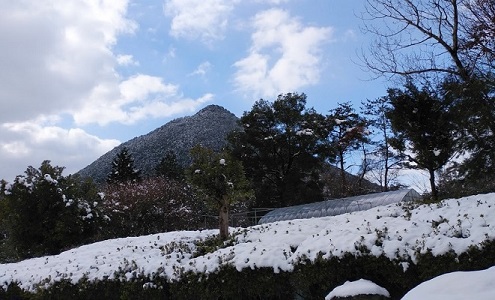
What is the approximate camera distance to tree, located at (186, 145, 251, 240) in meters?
12.1

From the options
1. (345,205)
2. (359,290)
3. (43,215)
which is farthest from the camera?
(345,205)

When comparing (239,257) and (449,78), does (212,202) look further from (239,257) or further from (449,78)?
(449,78)

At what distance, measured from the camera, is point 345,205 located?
21.8 m

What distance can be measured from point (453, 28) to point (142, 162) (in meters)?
50.4

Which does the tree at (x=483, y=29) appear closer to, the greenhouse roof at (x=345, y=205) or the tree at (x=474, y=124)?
the tree at (x=474, y=124)

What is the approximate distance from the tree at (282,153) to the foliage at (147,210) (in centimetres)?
551

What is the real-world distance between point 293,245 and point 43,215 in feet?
43.0

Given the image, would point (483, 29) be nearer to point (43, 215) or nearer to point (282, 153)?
point (43, 215)

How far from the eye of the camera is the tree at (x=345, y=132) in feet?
101

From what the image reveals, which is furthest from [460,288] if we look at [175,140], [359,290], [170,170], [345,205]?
[175,140]

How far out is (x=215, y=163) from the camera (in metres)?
12.3

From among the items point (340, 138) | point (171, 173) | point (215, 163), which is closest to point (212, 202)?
point (215, 163)

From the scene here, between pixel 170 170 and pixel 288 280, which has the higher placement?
pixel 170 170

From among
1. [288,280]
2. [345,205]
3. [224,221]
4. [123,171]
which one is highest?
[123,171]
